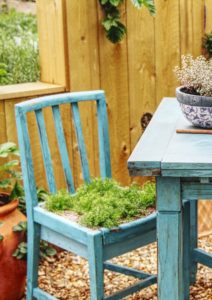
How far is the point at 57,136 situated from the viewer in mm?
2949

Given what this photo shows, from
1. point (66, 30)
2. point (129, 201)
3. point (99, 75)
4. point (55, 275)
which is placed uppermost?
point (66, 30)

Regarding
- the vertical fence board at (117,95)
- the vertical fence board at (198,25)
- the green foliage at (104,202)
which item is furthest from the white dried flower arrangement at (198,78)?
the vertical fence board at (198,25)

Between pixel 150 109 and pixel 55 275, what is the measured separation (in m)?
1.09

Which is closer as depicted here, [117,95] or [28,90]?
[28,90]

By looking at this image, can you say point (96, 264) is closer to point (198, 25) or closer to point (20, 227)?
point (20, 227)

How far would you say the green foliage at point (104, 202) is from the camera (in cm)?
259

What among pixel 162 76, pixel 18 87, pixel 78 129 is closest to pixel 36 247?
pixel 78 129

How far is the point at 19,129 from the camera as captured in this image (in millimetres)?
2758

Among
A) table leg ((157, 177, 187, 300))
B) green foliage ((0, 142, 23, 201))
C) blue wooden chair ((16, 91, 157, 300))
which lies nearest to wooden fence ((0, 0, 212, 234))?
green foliage ((0, 142, 23, 201))

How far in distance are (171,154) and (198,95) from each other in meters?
0.32

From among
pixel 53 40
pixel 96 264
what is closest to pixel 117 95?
pixel 53 40

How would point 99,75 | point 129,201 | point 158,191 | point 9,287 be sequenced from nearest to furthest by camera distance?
point 158,191 → point 129,201 → point 9,287 → point 99,75

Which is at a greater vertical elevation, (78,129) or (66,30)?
(66,30)

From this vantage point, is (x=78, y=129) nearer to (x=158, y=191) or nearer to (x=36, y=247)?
(x=36, y=247)
